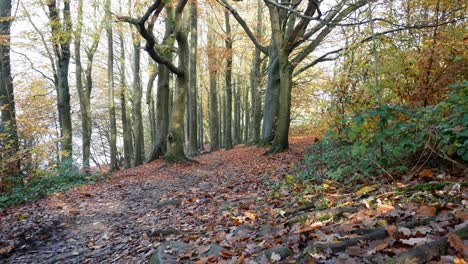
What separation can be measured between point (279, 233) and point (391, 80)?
428 centimetres

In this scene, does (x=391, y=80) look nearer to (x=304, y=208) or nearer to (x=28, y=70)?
(x=304, y=208)

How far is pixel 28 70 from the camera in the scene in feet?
62.4

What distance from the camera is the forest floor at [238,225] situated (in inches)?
99.4

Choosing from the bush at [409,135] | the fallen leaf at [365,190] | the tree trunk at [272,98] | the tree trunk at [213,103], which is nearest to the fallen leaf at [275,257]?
the fallen leaf at [365,190]

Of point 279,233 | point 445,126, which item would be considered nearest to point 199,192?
point 279,233

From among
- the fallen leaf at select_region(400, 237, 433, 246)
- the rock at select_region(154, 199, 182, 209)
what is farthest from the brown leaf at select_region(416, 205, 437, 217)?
the rock at select_region(154, 199, 182, 209)

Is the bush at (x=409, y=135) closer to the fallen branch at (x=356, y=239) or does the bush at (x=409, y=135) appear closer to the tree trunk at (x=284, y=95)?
the fallen branch at (x=356, y=239)

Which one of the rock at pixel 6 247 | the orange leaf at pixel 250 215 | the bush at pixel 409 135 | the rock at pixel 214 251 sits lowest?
the rock at pixel 6 247

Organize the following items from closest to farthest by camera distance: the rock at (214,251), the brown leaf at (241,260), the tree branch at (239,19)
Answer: the brown leaf at (241,260)
the rock at (214,251)
the tree branch at (239,19)

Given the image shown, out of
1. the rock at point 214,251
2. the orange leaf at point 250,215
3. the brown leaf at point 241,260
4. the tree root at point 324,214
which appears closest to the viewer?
the brown leaf at point 241,260

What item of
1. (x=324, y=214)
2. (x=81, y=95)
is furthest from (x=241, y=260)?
(x=81, y=95)

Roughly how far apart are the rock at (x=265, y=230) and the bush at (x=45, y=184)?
7418 mm

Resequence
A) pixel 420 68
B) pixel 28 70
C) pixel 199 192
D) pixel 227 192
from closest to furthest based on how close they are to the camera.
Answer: pixel 420 68 → pixel 227 192 → pixel 199 192 → pixel 28 70

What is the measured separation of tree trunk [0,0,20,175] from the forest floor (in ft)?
8.59
